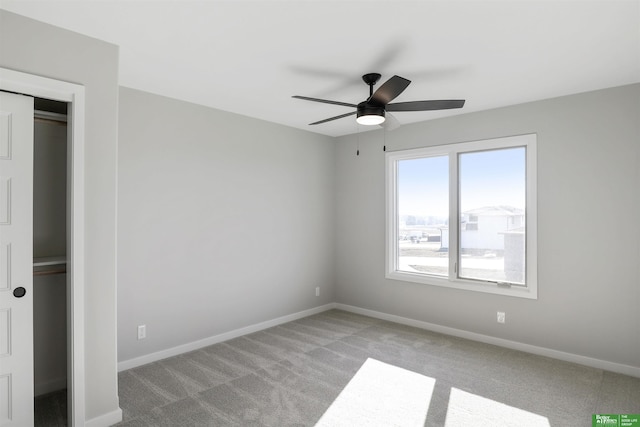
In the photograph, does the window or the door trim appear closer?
the door trim

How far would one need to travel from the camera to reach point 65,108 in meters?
2.82

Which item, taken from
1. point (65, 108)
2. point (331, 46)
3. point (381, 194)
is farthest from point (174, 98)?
point (381, 194)

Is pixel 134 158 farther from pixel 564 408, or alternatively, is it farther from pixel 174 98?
pixel 564 408

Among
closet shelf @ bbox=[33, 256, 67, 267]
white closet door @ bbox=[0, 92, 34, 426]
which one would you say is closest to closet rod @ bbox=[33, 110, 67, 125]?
white closet door @ bbox=[0, 92, 34, 426]

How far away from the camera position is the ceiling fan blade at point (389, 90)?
2416mm

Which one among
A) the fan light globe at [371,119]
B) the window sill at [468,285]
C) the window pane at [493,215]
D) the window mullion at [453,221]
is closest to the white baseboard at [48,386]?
the fan light globe at [371,119]

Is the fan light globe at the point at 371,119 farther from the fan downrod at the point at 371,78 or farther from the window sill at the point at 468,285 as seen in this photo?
the window sill at the point at 468,285

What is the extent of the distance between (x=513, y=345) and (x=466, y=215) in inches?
59.0

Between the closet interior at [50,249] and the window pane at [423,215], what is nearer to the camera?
the closet interior at [50,249]

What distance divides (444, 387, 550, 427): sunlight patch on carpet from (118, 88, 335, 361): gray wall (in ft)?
8.33

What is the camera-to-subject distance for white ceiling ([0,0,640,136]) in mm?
2104

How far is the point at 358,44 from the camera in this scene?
253 centimetres

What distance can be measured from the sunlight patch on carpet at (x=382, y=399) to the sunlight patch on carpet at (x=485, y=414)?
20 cm

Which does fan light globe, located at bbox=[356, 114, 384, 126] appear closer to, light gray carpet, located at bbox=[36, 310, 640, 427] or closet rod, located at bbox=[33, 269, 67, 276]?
light gray carpet, located at bbox=[36, 310, 640, 427]
